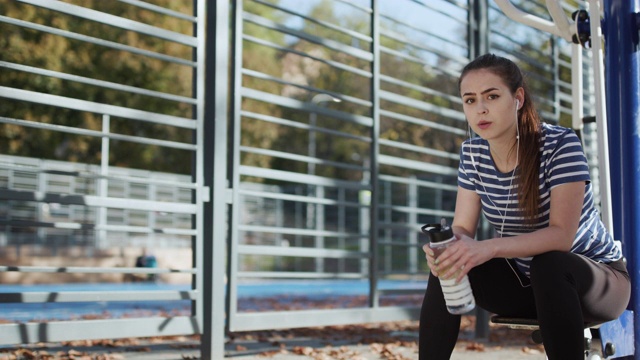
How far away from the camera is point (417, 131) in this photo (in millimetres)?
28844

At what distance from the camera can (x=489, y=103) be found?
95.8 inches

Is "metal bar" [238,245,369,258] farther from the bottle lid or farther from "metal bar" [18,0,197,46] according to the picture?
the bottle lid

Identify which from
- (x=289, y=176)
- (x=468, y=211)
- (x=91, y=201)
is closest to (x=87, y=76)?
(x=289, y=176)

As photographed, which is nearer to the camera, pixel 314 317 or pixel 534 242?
pixel 534 242

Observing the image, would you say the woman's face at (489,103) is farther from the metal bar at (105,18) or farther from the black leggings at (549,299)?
the metal bar at (105,18)

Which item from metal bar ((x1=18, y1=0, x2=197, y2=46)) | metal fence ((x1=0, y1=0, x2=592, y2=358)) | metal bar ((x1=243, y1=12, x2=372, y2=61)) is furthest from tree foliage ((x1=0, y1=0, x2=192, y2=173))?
metal bar ((x1=18, y1=0, x2=197, y2=46))

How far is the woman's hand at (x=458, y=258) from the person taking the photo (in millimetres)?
2141

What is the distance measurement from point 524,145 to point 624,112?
867 millimetres

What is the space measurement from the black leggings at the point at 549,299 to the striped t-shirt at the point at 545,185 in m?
0.09

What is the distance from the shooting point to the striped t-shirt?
238 cm

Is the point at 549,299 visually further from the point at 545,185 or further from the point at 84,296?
the point at 84,296

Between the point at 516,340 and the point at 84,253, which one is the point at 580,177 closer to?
the point at 516,340

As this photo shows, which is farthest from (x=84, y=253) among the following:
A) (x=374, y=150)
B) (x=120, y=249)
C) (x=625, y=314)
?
(x=625, y=314)

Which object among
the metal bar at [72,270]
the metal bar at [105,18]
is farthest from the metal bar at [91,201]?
the metal bar at [105,18]
